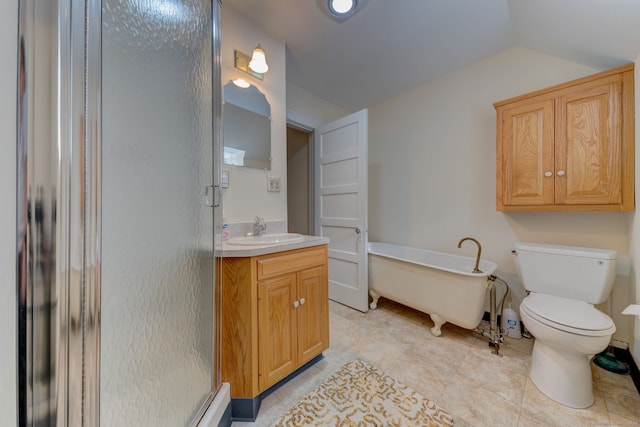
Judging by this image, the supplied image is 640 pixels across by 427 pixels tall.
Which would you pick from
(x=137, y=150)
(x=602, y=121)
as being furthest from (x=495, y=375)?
(x=137, y=150)

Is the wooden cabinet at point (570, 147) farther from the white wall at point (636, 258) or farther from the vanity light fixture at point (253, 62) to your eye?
the vanity light fixture at point (253, 62)

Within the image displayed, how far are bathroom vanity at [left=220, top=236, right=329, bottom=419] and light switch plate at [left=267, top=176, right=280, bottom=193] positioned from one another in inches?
25.1

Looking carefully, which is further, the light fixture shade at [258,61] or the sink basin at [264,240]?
the light fixture shade at [258,61]

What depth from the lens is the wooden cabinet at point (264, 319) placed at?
109cm

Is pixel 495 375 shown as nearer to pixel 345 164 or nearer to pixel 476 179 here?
pixel 476 179

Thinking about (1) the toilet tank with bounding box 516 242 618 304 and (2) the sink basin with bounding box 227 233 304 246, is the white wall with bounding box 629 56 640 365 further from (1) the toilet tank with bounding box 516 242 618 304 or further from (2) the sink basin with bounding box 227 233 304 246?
(2) the sink basin with bounding box 227 233 304 246

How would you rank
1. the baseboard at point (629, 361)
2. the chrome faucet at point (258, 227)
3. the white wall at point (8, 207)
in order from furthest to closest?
the chrome faucet at point (258, 227), the baseboard at point (629, 361), the white wall at point (8, 207)

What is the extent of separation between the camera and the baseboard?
4.20 feet

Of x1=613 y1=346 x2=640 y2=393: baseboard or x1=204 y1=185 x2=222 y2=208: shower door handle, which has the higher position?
x1=204 y1=185 x2=222 y2=208: shower door handle

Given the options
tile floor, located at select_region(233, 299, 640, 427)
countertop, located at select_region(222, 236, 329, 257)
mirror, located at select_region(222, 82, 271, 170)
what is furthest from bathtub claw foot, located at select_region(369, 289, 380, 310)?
mirror, located at select_region(222, 82, 271, 170)

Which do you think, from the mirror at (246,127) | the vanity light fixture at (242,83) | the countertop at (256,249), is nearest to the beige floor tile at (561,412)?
the countertop at (256,249)

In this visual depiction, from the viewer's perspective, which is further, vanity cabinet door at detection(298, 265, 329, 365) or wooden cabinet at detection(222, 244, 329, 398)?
→ vanity cabinet door at detection(298, 265, 329, 365)

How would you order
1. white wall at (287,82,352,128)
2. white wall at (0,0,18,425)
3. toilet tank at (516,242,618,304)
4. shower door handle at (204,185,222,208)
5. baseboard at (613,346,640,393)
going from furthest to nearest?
white wall at (287,82,352,128) → toilet tank at (516,242,618,304) → baseboard at (613,346,640,393) → shower door handle at (204,185,222,208) → white wall at (0,0,18,425)

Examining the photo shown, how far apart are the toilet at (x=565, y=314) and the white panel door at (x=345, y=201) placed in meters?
1.21
